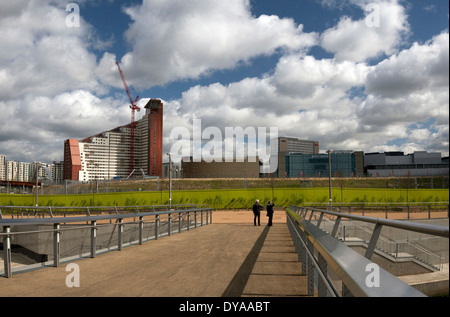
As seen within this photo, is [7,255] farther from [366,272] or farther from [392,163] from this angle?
[392,163]

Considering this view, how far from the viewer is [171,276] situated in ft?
23.1

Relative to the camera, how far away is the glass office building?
11975 centimetres

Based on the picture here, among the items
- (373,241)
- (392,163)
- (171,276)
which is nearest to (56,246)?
(171,276)

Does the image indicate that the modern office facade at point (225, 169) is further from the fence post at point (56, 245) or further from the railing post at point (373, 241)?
the railing post at point (373, 241)

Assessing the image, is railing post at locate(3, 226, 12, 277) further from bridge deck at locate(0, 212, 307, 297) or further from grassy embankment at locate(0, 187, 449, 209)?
grassy embankment at locate(0, 187, 449, 209)

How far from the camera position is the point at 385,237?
247cm

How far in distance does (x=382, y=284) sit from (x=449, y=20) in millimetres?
1223

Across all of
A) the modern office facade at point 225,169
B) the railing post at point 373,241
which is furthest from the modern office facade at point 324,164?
the railing post at point 373,241

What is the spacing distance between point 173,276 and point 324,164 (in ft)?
383

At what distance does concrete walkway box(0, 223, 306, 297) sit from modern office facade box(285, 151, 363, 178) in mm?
109487

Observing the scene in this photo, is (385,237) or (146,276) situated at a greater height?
(385,237)
